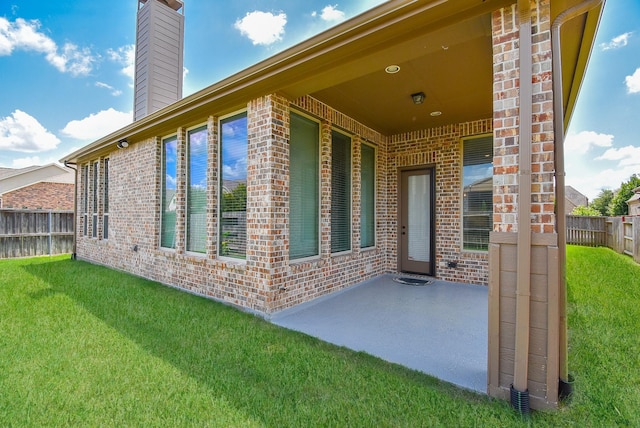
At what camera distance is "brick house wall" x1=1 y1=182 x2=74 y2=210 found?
1567 centimetres

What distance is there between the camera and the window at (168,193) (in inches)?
223

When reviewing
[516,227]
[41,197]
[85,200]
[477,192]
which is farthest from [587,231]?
[41,197]

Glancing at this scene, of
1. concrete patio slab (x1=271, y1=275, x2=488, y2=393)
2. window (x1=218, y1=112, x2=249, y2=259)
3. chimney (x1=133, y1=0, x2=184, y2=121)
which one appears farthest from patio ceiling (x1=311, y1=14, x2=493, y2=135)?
chimney (x1=133, y1=0, x2=184, y2=121)

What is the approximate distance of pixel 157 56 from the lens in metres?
9.17

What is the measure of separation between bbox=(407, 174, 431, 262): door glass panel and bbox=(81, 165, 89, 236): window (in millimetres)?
8550

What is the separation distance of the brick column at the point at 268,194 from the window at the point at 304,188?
0.28 m

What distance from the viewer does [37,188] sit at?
1675 cm

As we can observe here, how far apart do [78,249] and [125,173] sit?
12.5 ft

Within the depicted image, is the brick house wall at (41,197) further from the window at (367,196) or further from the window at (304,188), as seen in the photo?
the window at (367,196)

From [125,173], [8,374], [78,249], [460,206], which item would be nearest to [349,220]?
[460,206]

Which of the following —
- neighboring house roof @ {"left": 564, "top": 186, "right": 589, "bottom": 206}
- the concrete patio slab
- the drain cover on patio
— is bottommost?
the concrete patio slab

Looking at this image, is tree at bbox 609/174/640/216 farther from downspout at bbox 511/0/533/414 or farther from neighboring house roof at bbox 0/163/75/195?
neighboring house roof at bbox 0/163/75/195

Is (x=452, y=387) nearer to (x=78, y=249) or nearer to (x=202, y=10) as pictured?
(x=78, y=249)

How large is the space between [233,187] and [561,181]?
3854 millimetres
